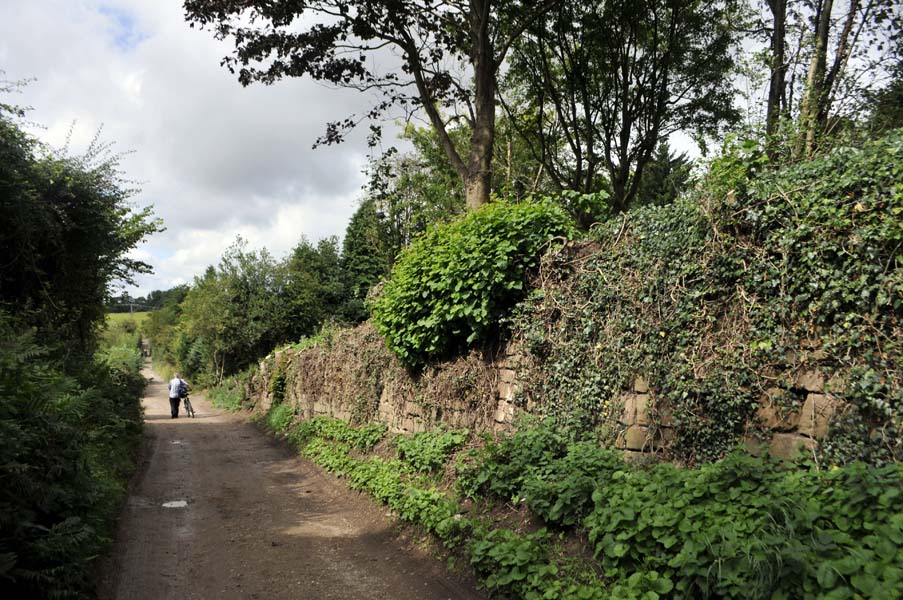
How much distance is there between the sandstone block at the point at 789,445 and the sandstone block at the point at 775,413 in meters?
0.07

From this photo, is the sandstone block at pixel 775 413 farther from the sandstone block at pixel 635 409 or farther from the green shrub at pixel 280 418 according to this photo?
the green shrub at pixel 280 418

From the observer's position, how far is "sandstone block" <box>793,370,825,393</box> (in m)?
4.39

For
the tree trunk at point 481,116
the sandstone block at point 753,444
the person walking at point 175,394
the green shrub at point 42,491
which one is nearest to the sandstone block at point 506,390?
the sandstone block at point 753,444

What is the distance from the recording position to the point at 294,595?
5359 mm

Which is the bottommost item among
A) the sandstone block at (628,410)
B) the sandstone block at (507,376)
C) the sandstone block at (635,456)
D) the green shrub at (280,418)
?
the green shrub at (280,418)

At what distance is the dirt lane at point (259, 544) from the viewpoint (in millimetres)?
5492

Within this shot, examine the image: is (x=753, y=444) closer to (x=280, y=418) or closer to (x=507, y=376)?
(x=507, y=376)

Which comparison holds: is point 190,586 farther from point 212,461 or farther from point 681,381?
point 212,461

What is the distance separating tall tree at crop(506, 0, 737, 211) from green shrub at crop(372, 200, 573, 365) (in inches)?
336

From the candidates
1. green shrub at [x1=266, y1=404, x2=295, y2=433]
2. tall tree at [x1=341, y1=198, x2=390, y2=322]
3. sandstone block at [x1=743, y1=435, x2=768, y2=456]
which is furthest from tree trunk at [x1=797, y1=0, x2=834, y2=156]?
tall tree at [x1=341, y1=198, x2=390, y2=322]

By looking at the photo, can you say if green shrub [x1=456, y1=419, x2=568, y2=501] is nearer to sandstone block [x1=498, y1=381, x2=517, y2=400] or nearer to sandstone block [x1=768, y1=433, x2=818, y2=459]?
sandstone block [x1=498, y1=381, x2=517, y2=400]

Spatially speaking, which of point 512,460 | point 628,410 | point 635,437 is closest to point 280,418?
point 512,460

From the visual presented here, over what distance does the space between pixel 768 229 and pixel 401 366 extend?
6981mm

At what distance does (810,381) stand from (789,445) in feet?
1.71
